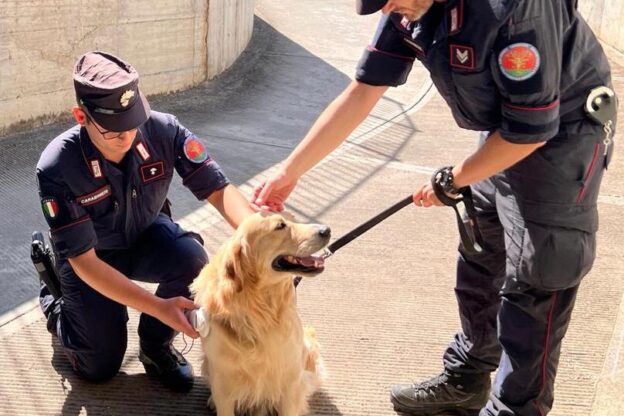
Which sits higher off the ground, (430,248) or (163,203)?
(163,203)

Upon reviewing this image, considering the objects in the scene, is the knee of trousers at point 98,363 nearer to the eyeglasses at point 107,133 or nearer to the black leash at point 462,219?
the eyeglasses at point 107,133

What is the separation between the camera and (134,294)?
2.98m

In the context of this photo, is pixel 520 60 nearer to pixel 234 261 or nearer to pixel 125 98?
pixel 234 261

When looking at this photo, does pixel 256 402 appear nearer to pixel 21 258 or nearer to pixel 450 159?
pixel 21 258

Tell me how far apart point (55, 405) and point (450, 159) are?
421 centimetres

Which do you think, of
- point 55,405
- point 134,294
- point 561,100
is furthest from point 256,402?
point 561,100

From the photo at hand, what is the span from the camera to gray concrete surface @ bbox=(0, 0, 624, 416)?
134 inches

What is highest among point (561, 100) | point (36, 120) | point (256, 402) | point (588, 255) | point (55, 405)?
point (561, 100)

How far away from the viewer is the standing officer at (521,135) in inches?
89.8

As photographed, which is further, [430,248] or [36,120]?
[36,120]

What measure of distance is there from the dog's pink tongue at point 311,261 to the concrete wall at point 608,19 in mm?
8645

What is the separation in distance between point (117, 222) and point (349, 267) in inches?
65.6

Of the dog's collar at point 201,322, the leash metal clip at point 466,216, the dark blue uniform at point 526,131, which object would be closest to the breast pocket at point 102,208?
the dog's collar at point 201,322

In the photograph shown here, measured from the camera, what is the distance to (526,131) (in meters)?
2.33
